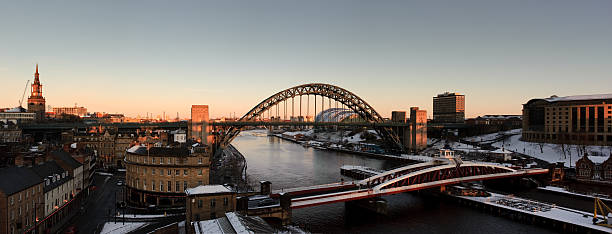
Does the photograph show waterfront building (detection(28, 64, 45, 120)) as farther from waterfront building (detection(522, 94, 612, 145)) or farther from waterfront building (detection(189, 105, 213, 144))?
waterfront building (detection(522, 94, 612, 145))

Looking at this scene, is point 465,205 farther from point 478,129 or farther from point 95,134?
point 478,129

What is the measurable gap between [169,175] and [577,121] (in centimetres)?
6581

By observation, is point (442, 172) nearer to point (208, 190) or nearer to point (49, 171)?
point (208, 190)

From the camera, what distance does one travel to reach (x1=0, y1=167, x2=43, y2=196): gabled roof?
2023 cm

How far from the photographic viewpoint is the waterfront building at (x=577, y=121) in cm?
5916

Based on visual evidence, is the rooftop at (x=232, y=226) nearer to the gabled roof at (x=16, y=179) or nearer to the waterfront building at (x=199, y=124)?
the gabled roof at (x=16, y=179)

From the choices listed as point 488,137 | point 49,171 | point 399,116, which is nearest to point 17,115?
point 49,171

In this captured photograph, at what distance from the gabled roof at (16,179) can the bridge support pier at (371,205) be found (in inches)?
900

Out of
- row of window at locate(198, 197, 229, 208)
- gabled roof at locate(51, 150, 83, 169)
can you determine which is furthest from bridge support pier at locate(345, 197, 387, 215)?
gabled roof at locate(51, 150, 83, 169)

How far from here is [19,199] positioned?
2089cm

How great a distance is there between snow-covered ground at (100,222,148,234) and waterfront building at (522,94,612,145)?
64028 millimetres

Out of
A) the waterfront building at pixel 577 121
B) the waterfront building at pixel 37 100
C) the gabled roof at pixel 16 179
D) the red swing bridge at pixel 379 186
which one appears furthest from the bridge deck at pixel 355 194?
the waterfront building at pixel 37 100

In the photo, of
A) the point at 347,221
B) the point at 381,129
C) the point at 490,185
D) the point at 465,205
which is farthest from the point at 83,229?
the point at 381,129

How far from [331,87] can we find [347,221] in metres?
49.3
